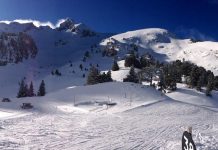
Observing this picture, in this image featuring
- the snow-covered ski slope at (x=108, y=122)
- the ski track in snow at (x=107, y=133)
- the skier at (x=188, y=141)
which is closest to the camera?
the skier at (x=188, y=141)

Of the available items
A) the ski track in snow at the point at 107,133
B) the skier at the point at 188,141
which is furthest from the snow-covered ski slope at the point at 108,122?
the skier at the point at 188,141

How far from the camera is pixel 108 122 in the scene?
3622 cm

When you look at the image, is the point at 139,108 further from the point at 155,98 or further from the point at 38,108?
the point at 38,108

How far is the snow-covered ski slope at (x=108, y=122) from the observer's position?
24.5 metres

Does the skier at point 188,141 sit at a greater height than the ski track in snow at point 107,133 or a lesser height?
greater

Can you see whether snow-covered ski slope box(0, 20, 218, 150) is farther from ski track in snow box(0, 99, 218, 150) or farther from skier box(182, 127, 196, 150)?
skier box(182, 127, 196, 150)

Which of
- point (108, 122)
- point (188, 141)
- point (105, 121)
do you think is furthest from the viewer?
point (105, 121)

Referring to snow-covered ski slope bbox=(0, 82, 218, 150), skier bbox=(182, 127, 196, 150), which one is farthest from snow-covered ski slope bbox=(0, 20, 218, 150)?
skier bbox=(182, 127, 196, 150)

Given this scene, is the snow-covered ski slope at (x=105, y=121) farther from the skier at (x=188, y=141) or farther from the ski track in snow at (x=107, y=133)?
the skier at (x=188, y=141)

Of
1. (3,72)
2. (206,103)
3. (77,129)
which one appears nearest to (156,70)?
(206,103)

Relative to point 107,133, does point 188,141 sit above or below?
above

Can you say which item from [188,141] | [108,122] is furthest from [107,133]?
[188,141]

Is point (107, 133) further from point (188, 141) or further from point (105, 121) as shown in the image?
point (188, 141)

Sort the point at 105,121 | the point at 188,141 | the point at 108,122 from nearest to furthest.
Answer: the point at 188,141
the point at 108,122
the point at 105,121
